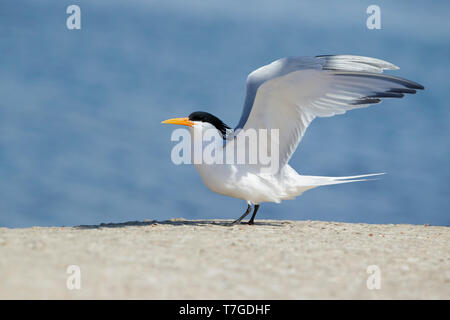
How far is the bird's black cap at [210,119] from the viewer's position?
Answer: 700cm

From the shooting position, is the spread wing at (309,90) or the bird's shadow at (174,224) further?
the bird's shadow at (174,224)

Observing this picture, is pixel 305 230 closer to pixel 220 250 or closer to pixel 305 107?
pixel 305 107

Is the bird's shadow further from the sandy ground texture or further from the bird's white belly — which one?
the sandy ground texture

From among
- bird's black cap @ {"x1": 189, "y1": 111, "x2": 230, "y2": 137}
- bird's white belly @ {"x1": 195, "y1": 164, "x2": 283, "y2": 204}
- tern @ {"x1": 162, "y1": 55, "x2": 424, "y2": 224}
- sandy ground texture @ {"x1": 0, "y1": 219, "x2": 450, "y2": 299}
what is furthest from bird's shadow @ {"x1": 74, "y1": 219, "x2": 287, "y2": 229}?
bird's black cap @ {"x1": 189, "y1": 111, "x2": 230, "y2": 137}

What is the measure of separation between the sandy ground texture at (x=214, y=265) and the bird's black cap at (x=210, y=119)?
4.62ft

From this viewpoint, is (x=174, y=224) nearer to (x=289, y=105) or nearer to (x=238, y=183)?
(x=238, y=183)

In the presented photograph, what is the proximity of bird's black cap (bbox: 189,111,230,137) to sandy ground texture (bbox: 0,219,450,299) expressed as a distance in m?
1.41

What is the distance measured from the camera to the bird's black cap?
7.00 meters

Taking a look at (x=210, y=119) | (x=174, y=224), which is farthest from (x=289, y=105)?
(x=174, y=224)

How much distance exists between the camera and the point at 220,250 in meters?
4.91

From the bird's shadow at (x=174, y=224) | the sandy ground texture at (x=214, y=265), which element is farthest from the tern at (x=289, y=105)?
the sandy ground texture at (x=214, y=265)

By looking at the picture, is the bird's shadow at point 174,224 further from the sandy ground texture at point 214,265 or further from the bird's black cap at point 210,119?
the bird's black cap at point 210,119

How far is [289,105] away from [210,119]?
3.57 feet
